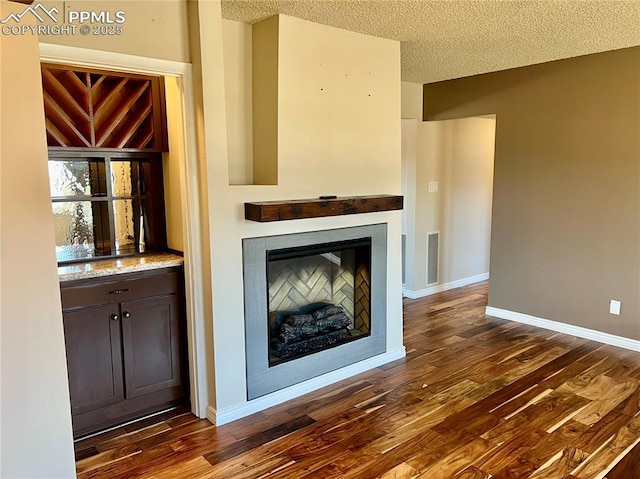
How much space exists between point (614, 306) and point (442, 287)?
2.10 metres

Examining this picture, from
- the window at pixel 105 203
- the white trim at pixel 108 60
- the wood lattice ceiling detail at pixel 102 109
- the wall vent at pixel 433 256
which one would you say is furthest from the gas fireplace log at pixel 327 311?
the wall vent at pixel 433 256

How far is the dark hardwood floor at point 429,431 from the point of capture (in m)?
2.39

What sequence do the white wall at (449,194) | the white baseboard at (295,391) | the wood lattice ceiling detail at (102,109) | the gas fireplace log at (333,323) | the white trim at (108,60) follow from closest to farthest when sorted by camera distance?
the white trim at (108,60)
the wood lattice ceiling detail at (102,109)
the white baseboard at (295,391)
the gas fireplace log at (333,323)
the white wall at (449,194)

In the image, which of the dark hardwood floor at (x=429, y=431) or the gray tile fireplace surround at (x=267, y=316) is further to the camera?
the gray tile fireplace surround at (x=267, y=316)

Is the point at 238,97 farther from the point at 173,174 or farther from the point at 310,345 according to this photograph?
the point at 310,345

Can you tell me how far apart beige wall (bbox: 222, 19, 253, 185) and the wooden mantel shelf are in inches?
14.1

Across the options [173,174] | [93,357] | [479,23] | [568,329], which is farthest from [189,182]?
[568,329]

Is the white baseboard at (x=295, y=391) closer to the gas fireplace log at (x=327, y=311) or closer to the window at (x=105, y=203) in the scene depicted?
the gas fireplace log at (x=327, y=311)

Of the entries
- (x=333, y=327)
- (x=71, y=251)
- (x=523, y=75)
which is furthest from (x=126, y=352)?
(x=523, y=75)

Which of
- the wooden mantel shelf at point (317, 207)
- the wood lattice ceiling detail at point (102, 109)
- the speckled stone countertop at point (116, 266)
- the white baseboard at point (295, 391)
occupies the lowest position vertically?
the white baseboard at point (295, 391)

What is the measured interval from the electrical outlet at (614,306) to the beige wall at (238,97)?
3257 mm

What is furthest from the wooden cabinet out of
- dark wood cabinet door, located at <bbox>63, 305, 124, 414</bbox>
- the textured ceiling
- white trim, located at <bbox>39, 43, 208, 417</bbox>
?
the textured ceiling

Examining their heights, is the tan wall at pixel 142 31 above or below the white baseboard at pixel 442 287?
above

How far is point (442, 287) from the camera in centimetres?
585
